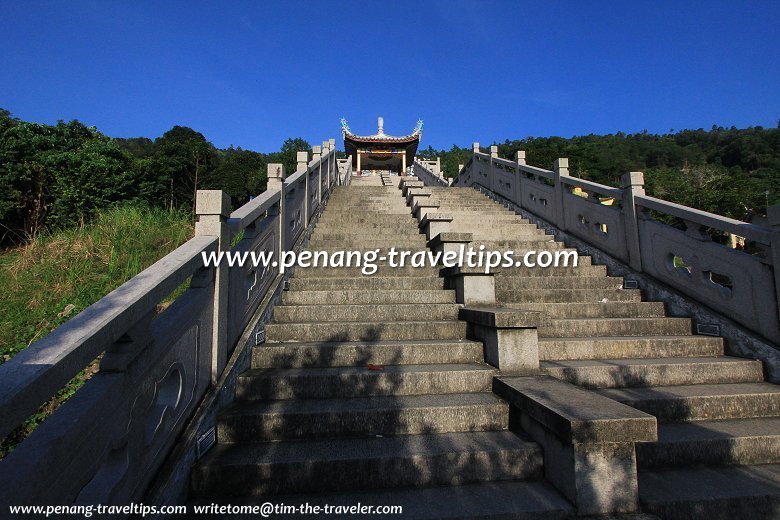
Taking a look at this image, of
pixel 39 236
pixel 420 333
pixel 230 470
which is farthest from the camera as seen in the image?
pixel 39 236

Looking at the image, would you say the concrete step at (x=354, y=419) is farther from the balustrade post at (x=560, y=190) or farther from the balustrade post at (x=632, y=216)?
the balustrade post at (x=560, y=190)

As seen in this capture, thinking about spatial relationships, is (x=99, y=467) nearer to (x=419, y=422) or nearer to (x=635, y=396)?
A: (x=419, y=422)

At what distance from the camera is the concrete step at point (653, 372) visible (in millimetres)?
3121

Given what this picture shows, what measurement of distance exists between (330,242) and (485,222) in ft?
12.1

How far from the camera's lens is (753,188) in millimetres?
22188

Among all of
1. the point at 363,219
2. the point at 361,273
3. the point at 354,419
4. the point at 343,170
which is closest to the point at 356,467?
the point at 354,419

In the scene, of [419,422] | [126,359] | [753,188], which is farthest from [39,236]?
[753,188]

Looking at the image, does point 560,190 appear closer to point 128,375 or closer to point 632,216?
point 632,216

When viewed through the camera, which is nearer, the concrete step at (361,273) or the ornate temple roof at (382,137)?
the concrete step at (361,273)

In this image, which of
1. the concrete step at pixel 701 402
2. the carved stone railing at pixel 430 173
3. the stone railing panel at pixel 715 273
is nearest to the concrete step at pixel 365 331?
the concrete step at pixel 701 402

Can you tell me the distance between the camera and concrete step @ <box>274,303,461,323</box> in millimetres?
3814

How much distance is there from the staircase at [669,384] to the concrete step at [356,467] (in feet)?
2.60

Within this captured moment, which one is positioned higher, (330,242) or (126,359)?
(330,242)

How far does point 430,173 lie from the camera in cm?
1788
